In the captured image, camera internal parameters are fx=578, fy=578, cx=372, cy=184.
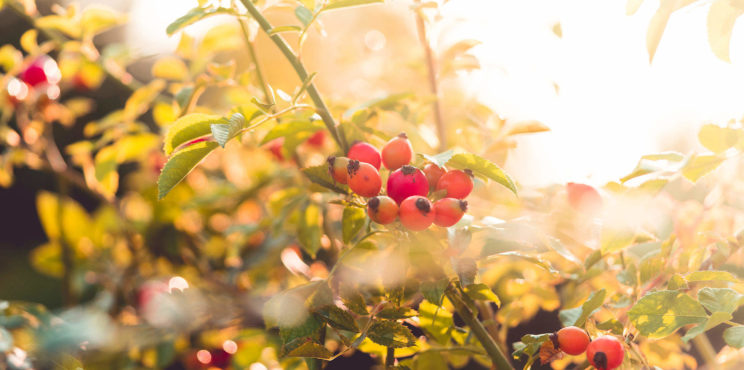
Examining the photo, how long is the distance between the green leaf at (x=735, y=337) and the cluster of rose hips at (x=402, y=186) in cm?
34

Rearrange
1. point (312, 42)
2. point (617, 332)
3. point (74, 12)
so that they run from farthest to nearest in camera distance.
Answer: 1. point (312, 42)
2. point (74, 12)
3. point (617, 332)

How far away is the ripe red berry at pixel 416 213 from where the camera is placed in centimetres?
68

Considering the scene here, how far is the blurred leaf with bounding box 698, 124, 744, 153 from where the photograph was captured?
2.49 feet

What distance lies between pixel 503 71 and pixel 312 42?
1433mm

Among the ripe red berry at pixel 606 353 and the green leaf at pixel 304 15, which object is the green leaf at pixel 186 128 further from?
the ripe red berry at pixel 606 353

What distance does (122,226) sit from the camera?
1.83 meters

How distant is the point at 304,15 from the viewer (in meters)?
0.78

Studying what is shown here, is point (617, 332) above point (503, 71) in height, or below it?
below

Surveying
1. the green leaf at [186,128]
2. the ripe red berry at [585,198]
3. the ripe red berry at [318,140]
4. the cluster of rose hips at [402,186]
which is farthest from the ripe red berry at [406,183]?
the ripe red berry at [318,140]

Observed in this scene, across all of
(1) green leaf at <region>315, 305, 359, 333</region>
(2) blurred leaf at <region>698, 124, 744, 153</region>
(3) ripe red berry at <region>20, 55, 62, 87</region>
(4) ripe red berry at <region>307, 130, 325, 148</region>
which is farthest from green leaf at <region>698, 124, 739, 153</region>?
(3) ripe red berry at <region>20, 55, 62, 87</region>

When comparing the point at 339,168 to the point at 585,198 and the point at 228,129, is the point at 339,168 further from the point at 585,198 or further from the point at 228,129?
the point at 585,198

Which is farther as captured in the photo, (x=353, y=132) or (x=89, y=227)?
(x=89, y=227)

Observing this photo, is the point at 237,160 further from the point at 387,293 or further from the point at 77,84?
the point at 387,293

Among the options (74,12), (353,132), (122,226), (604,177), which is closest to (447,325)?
(353,132)
